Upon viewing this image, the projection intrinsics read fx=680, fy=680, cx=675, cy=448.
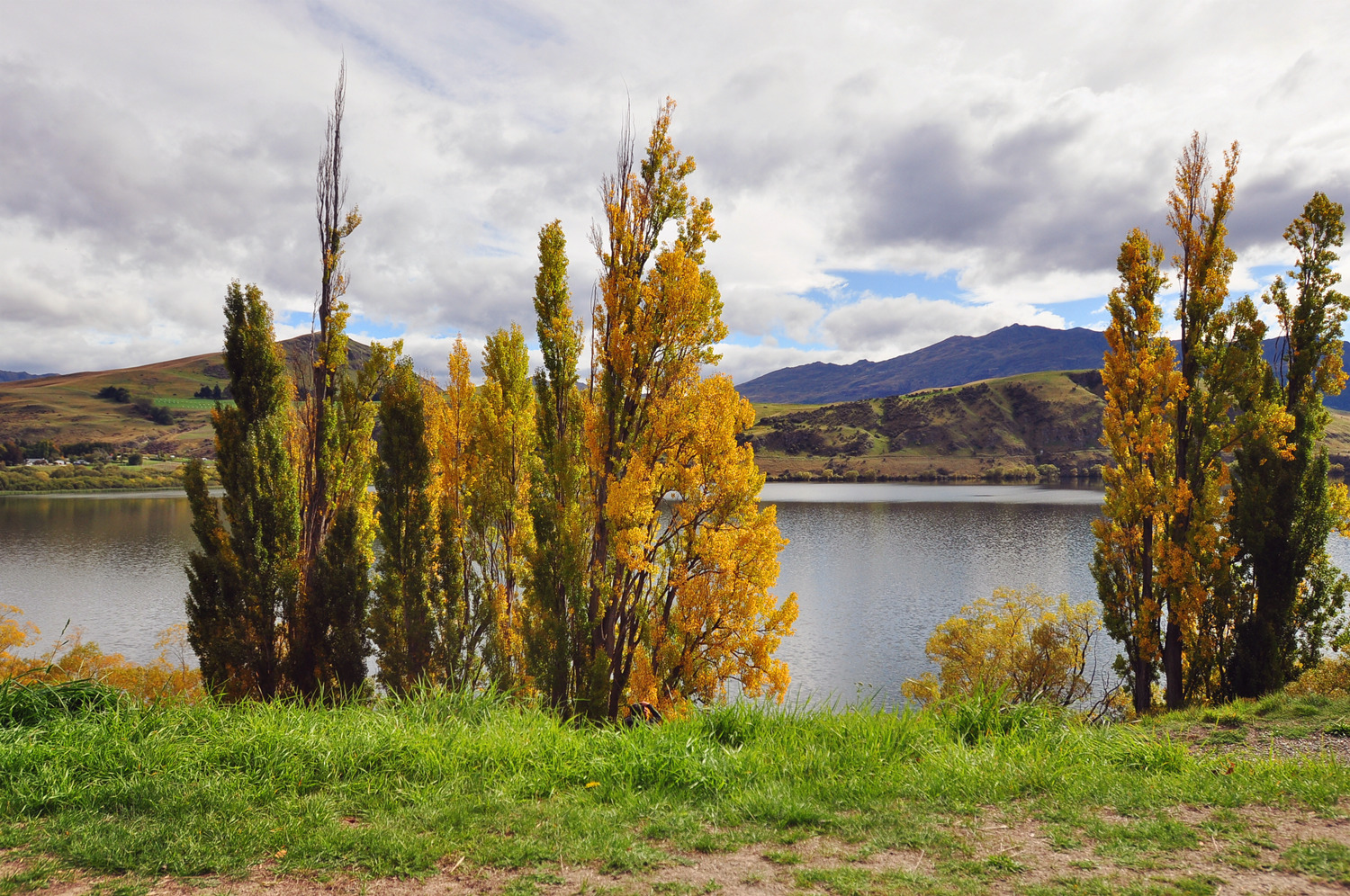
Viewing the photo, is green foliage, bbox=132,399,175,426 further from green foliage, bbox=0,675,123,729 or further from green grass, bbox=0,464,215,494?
green foliage, bbox=0,675,123,729

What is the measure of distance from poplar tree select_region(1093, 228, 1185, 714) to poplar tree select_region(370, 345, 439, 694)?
15.4 meters

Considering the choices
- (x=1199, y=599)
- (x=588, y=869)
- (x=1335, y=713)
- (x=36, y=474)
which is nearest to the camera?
(x=588, y=869)

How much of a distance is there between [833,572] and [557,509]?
37.3 metres

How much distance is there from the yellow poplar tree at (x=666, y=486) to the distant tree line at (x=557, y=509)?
4 cm

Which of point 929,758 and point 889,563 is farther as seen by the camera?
point 889,563

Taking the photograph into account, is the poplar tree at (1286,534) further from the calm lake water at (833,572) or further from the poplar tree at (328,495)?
the poplar tree at (328,495)

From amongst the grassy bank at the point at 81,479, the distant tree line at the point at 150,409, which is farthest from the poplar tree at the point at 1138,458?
the distant tree line at the point at 150,409

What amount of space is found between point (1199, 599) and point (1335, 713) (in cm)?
673

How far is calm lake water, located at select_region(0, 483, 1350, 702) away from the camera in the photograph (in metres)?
29.4

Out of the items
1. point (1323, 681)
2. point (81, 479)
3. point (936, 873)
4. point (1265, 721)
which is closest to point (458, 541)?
point (936, 873)

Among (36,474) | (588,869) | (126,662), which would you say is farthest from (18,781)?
(36,474)

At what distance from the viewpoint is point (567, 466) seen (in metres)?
11.5

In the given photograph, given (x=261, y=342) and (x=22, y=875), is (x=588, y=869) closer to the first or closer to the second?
(x=22, y=875)

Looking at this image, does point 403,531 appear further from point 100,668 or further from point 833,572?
point 833,572
